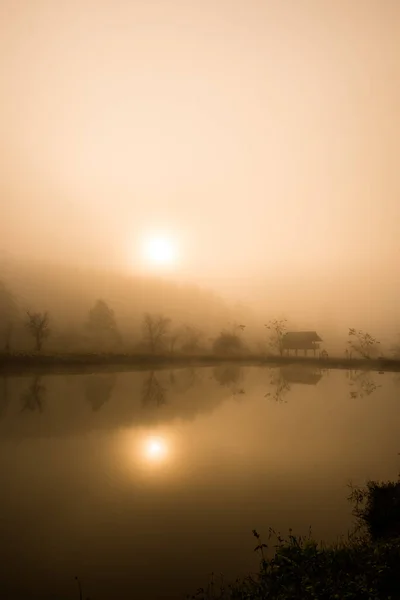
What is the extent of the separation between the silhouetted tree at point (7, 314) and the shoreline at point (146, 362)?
31.9 feet

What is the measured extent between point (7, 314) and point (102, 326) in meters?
23.5

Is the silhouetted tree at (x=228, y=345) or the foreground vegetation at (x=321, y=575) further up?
the silhouetted tree at (x=228, y=345)

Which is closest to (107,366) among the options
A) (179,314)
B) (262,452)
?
(262,452)

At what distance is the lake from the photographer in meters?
12.4

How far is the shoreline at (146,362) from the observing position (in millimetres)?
72438

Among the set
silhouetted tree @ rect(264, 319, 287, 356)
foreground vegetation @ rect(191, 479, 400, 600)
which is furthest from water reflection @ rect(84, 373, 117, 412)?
silhouetted tree @ rect(264, 319, 287, 356)

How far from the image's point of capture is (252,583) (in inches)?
436

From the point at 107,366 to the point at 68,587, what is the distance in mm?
71187

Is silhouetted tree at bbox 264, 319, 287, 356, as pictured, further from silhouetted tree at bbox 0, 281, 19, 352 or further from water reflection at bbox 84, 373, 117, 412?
water reflection at bbox 84, 373, 117, 412

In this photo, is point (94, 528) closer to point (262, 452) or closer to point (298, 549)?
point (298, 549)

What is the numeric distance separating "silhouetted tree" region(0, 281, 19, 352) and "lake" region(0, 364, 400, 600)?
184 ft

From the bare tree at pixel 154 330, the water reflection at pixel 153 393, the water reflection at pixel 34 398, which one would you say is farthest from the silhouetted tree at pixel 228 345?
the water reflection at pixel 34 398

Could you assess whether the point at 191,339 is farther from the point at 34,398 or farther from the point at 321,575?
the point at 321,575

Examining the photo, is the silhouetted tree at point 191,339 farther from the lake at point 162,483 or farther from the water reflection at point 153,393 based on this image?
the lake at point 162,483
